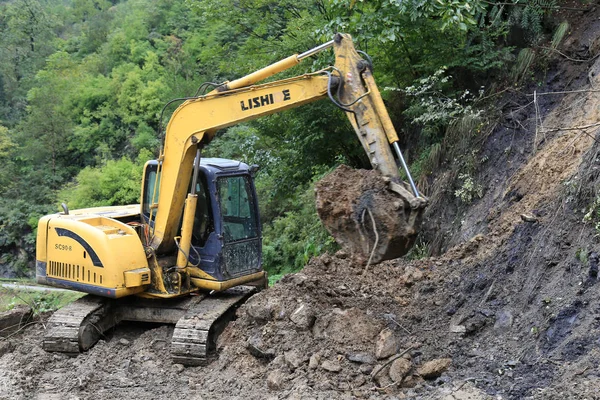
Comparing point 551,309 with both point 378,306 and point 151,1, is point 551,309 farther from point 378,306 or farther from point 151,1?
point 151,1

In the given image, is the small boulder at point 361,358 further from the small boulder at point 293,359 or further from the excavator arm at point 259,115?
the excavator arm at point 259,115

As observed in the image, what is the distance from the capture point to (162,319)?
289 inches

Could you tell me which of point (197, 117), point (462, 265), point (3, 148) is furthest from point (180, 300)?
point (3, 148)

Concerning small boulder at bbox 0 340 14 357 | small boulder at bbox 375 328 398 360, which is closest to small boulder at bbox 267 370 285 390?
small boulder at bbox 375 328 398 360

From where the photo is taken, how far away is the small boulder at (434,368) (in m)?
4.94

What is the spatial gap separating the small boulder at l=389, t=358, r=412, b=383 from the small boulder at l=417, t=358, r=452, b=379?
120 mm

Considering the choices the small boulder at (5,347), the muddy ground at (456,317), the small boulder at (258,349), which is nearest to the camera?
the muddy ground at (456,317)

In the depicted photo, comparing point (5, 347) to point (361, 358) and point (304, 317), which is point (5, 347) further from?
point (361, 358)

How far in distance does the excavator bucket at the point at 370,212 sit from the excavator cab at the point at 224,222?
206cm

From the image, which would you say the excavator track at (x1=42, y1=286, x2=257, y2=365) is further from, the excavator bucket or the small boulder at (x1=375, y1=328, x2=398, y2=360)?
the excavator bucket

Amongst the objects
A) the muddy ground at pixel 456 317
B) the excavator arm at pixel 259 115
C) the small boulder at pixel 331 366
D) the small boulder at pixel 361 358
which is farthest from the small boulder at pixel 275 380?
the excavator arm at pixel 259 115

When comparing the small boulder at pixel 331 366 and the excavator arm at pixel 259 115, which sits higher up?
the excavator arm at pixel 259 115

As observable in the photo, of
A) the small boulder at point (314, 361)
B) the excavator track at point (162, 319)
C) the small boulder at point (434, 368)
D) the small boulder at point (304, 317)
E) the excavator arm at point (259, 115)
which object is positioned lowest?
the small boulder at point (434, 368)

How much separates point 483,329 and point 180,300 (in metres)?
3.73
